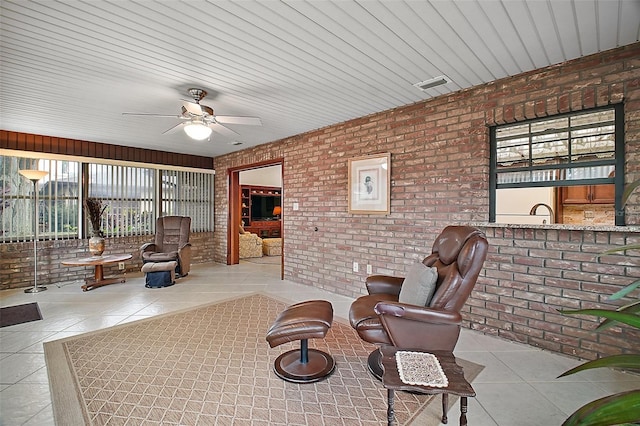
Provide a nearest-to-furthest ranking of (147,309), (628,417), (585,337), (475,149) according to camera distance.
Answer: (628,417)
(585,337)
(475,149)
(147,309)

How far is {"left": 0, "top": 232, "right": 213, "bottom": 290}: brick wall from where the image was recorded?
466 centimetres

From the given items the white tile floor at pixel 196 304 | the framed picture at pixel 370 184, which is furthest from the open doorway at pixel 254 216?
the framed picture at pixel 370 184

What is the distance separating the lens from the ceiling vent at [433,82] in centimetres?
295

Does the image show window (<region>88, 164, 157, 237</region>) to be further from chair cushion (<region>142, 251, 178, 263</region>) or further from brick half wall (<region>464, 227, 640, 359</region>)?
brick half wall (<region>464, 227, 640, 359</region>)

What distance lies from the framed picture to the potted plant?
403cm

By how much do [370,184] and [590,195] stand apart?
340 centimetres

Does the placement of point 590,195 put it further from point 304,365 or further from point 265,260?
point 265,260

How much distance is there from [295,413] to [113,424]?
1.05 meters

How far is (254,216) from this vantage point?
935cm

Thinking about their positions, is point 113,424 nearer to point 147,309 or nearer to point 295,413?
point 295,413

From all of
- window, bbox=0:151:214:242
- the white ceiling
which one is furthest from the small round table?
the white ceiling

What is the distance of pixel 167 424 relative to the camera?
1771mm

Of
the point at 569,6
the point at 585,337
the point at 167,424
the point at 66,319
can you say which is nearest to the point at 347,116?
the point at 569,6

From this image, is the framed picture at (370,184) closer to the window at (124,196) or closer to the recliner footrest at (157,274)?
the recliner footrest at (157,274)
